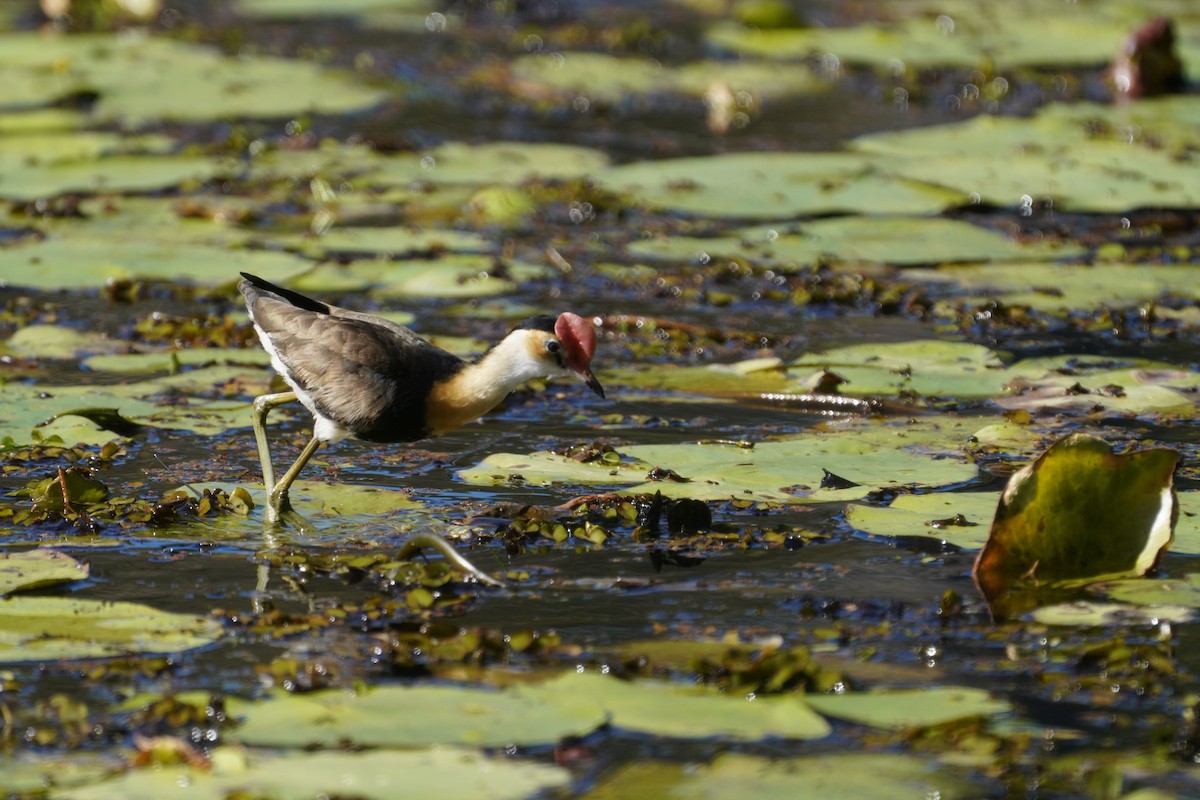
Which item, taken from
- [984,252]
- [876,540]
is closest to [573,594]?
[876,540]

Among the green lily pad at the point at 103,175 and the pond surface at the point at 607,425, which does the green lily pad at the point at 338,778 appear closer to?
the pond surface at the point at 607,425

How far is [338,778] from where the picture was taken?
385cm

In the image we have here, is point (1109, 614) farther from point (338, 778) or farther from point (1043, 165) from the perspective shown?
point (1043, 165)

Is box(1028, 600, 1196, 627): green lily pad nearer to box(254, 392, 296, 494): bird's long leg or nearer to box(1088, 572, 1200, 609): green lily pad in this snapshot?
box(1088, 572, 1200, 609): green lily pad

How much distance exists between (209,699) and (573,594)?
4.29 feet

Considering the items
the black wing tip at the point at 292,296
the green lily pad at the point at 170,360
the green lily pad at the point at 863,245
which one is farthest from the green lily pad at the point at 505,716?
the green lily pad at the point at 863,245

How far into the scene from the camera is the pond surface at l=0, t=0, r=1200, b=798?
4.22 metres

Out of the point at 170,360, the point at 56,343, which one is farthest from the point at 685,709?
the point at 56,343

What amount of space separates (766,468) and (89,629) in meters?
2.42

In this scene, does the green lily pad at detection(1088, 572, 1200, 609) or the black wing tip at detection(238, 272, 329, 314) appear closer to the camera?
the green lily pad at detection(1088, 572, 1200, 609)

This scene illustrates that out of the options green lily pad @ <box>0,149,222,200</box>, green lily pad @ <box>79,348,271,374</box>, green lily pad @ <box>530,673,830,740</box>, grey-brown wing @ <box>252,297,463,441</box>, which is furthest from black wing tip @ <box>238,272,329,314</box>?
green lily pad @ <box>0,149,222,200</box>

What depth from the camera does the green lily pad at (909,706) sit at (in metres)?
4.24

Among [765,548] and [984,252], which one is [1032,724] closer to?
[765,548]

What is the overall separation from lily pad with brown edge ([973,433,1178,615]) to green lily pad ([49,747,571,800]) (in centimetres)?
176
